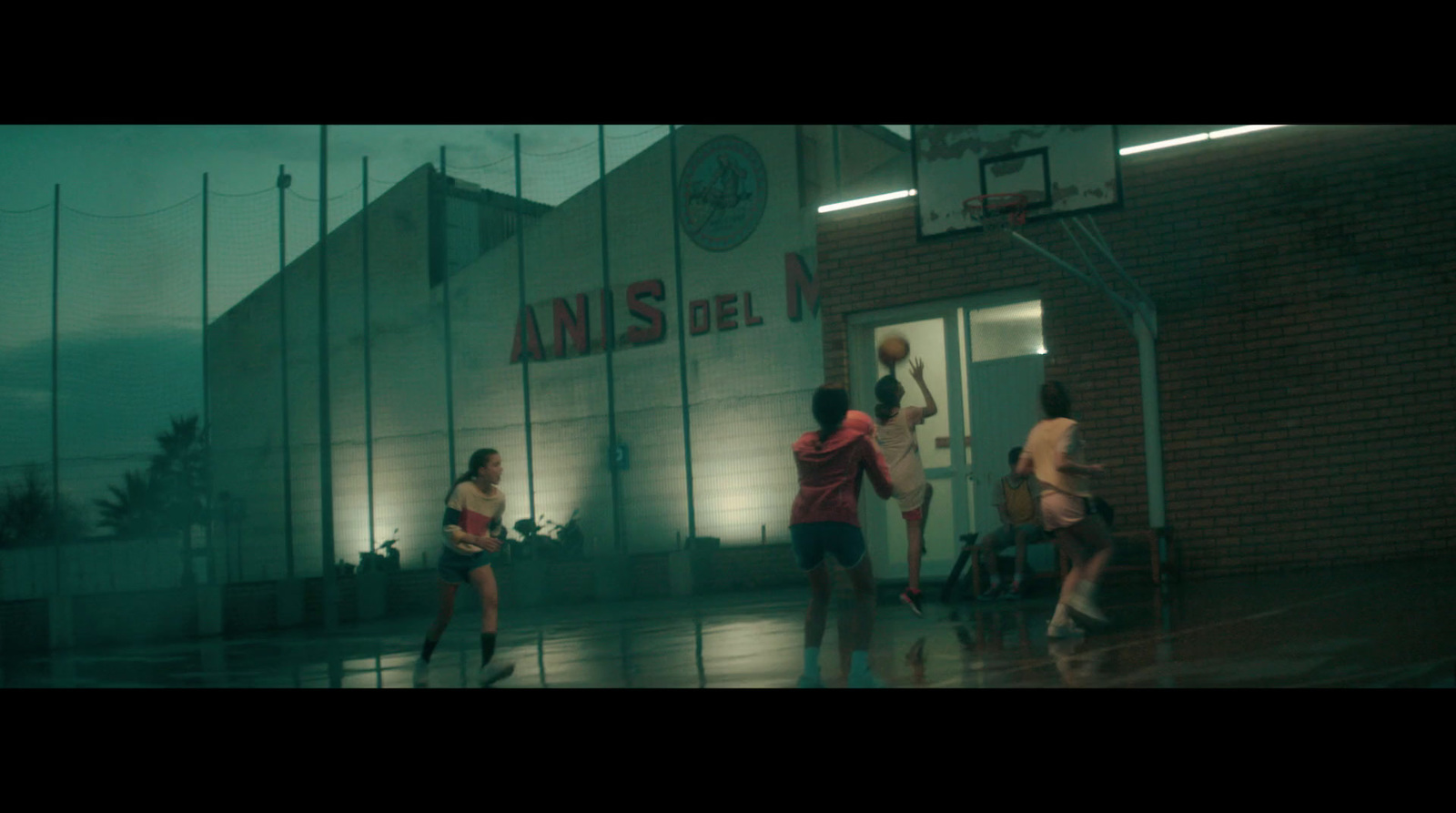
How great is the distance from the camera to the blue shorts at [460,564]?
8406 mm

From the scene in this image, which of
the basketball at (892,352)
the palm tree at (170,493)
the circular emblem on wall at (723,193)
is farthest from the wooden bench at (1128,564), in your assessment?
the palm tree at (170,493)

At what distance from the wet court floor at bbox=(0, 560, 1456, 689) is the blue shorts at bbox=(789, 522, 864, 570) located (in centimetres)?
68

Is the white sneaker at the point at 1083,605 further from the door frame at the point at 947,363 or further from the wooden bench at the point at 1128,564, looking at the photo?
the door frame at the point at 947,363

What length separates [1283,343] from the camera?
39.9 feet

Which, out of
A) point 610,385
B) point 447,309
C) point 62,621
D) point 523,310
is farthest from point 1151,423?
point 62,621

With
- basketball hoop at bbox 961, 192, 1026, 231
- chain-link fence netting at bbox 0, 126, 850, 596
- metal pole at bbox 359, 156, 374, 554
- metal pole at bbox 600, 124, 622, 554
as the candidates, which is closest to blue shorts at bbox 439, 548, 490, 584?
basketball hoop at bbox 961, 192, 1026, 231

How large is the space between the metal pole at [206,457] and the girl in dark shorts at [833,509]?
48.1 feet

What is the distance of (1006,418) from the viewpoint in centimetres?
1353

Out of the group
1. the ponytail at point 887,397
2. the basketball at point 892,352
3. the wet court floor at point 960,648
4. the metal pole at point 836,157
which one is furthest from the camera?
the metal pole at point 836,157

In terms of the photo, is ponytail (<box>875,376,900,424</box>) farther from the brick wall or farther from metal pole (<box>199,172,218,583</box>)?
metal pole (<box>199,172,218,583</box>)

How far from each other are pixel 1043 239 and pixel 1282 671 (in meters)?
8.24

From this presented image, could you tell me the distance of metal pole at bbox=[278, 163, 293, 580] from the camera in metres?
19.2
